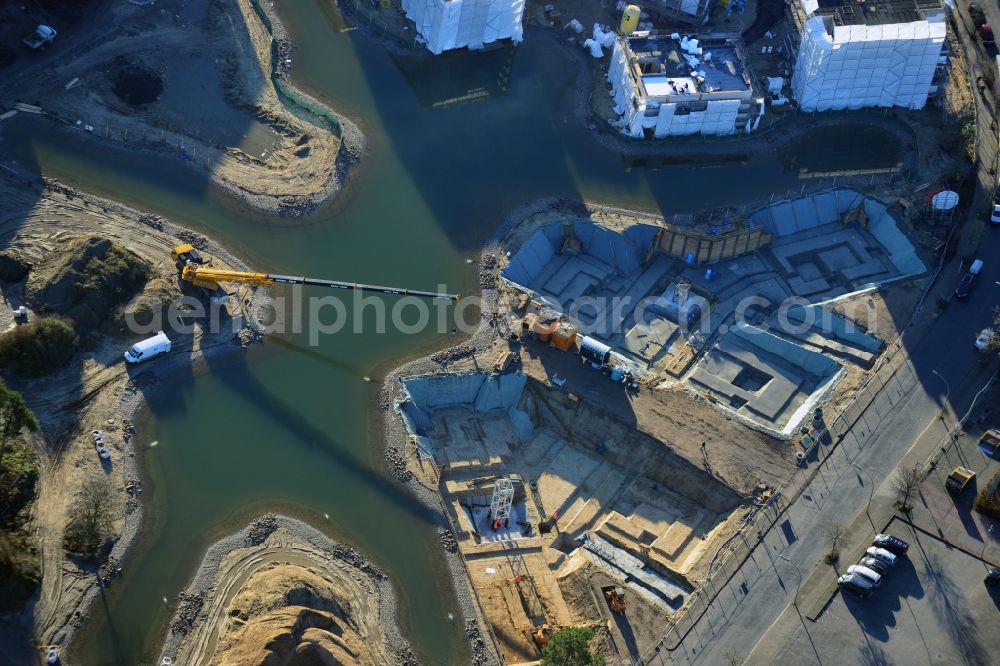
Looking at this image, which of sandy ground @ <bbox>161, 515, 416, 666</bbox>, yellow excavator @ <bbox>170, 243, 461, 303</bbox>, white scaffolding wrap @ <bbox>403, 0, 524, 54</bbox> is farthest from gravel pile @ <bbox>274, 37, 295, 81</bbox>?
sandy ground @ <bbox>161, 515, 416, 666</bbox>

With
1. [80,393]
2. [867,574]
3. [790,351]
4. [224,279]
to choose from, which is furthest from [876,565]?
[80,393]

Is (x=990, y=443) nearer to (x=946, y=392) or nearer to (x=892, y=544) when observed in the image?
(x=946, y=392)

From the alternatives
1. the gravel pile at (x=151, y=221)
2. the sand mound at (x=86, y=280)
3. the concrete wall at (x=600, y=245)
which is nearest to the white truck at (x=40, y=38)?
the gravel pile at (x=151, y=221)

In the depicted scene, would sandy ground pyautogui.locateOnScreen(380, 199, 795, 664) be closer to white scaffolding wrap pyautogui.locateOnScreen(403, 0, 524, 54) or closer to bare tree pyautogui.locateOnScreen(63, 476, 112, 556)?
bare tree pyautogui.locateOnScreen(63, 476, 112, 556)

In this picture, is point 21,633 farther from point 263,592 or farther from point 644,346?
point 644,346

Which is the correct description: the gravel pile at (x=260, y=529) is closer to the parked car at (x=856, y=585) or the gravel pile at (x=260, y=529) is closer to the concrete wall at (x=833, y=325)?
the parked car at (x=856, y=585)

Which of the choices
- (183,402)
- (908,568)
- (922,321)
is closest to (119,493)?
(183,402)
